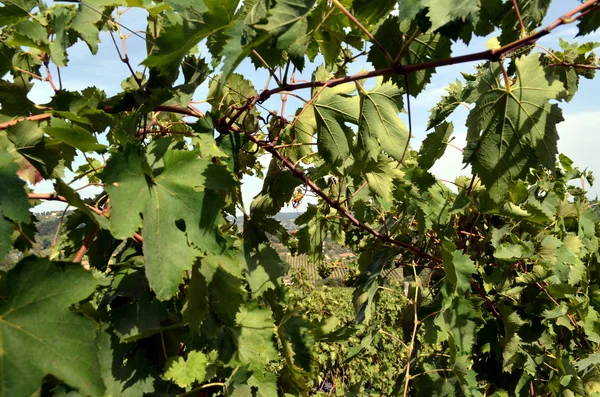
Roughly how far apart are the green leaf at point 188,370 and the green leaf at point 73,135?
55 centimetres

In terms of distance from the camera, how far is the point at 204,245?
0.99 metres

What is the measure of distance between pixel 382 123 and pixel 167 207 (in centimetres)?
60

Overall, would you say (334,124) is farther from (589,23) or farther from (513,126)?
(589,23)

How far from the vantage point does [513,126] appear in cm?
109

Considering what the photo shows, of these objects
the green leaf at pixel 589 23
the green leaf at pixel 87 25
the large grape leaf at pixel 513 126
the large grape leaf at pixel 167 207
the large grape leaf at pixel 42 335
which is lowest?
the large grape leaf at pixel 42 335

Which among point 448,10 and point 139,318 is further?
point 139,318

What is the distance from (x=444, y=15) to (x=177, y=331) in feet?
3.54

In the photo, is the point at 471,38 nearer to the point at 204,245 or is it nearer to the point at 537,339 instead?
the point at 204,245

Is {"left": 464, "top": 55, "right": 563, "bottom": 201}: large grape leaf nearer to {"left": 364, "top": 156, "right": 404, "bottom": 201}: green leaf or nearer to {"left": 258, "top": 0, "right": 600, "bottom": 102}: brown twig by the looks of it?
{"left": 258, "top": 0, "right": 600, "bottom": 102}: brown twig

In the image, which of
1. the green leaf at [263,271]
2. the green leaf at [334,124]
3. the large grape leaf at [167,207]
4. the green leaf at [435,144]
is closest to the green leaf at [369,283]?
the green leaf at [435,144]

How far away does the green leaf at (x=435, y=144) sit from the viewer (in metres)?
1.77

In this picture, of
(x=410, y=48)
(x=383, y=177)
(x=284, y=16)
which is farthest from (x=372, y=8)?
(x=383, y=177)

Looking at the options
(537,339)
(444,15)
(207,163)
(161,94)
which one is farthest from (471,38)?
(537,339)

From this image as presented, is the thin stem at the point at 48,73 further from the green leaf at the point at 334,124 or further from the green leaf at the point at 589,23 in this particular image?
the green leaf at the point at 589,23
